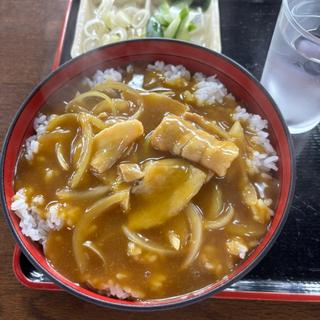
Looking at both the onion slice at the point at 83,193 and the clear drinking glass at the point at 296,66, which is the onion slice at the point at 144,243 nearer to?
the onion slice at the point at 83,193

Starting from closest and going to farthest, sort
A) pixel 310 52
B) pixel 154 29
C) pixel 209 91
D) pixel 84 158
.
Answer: pixel 84 158
pixel 310 52
pixel 209 91
pixel 154 29

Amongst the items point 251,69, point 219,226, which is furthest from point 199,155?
point 251,69

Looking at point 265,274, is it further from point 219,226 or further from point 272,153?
point 272,153

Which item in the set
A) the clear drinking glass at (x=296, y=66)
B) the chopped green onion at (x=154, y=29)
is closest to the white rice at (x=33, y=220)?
the clear drinking glass at (x=296, y=66)

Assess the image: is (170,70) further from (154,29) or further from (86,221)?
(86,221)

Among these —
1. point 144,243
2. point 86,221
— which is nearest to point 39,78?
point 86,221

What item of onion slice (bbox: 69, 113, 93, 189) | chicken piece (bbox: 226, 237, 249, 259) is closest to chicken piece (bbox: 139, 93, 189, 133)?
onion slice (bbox: 69, 113, 93, 189)
